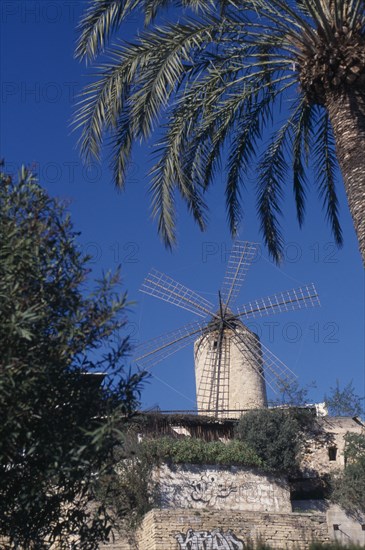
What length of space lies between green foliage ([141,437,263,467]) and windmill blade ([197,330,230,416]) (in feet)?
18.0

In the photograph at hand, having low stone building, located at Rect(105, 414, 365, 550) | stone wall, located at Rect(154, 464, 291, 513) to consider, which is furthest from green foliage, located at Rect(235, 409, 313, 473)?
stone wall, located at Rect(154, 464, 291, 513)

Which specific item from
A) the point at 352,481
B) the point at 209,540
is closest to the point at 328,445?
the point at 352,481

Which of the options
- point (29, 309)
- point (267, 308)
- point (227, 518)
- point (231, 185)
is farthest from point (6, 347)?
point (267, 308)

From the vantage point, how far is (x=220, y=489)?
76.7ft

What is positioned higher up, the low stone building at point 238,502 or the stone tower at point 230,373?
the stone tower at point 230,373

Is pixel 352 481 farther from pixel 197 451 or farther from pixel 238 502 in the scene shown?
pixel 197 451

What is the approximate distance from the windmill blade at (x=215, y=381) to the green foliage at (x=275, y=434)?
4204 millimetres

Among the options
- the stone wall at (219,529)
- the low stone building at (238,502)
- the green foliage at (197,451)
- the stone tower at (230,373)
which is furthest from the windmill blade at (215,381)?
the stone wall at (219,529)

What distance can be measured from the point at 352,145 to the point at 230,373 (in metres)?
18.9

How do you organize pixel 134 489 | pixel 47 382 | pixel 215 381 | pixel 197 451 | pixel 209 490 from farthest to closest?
1. pixel 215 381
2. pixel 197 451
3. pixel 209 490
4. pixel 134 489
5. pixel 47 382

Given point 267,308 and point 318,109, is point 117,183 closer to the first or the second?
point 318,109

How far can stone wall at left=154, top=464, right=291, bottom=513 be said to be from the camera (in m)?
22.9

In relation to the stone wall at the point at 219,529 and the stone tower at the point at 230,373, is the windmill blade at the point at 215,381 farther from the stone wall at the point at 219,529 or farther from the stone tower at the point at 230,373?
the stone wall at the point at 219,529

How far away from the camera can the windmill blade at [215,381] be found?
1191 inches
